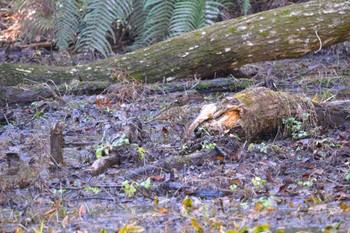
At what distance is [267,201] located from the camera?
3.82 meters

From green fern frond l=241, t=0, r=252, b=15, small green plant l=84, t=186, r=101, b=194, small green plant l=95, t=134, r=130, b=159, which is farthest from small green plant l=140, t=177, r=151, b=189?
green fern frond l=241, t=0, r=252, b=15

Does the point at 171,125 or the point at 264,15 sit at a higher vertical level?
the point at 264,15

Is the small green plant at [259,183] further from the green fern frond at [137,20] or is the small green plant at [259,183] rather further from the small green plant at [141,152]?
the green fern frond at [137,20]

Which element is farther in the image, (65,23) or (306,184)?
(65,23)

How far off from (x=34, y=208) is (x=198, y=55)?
13.1 ft

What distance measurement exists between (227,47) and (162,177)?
11.1 feet

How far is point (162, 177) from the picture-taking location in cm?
456

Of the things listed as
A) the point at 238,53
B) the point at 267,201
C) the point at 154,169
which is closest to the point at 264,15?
the point at 238,53

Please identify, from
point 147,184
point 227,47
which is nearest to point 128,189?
point 147,184

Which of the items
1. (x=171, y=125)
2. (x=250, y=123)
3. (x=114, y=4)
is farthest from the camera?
(x=114, y=4)

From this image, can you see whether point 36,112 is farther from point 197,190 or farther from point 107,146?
point 197,190

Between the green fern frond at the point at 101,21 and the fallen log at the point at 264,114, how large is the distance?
17.7ft

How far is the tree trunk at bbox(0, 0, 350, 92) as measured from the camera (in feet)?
25.2

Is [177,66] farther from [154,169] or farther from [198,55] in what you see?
[154,169]
